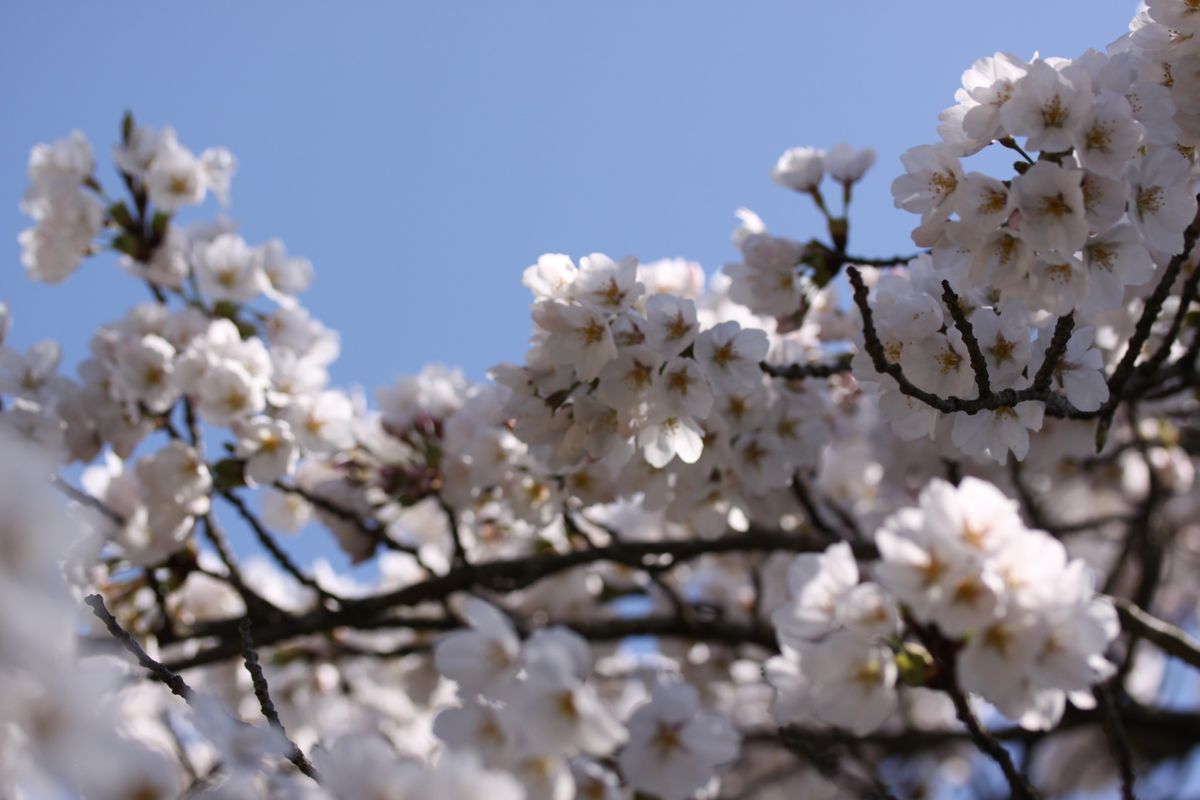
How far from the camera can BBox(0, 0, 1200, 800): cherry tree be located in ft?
4.59

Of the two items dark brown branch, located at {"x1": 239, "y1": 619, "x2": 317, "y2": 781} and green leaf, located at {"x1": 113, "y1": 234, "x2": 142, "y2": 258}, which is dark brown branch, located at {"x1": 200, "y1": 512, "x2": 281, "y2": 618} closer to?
green leaf, located at {"x1": 113, "y1": 234, "x2": 142, "y2": 258}

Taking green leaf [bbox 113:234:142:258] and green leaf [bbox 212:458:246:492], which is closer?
green leaf [bbox 212:458:246:492]

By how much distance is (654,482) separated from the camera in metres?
2.61

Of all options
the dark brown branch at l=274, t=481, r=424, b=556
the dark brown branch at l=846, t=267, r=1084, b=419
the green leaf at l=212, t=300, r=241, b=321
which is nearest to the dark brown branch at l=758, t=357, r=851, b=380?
the dark brown branch at l=846, t=267, r=1084, b=419

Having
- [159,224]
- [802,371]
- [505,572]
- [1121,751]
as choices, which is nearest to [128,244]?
[159,224]

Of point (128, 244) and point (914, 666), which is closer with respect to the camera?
point (914, 666)

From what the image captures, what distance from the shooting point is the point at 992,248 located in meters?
1.71

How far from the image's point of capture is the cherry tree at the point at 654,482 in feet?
4.59

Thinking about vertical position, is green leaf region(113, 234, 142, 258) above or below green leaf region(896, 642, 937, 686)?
above

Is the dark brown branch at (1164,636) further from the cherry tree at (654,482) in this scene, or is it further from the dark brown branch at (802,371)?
the dark brown branch at (802,371)

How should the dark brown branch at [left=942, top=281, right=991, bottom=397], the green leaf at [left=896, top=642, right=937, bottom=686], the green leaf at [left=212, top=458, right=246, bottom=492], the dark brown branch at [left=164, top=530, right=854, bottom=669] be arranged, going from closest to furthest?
the green leaf at [left=896, top=642, right=937, bottom=686]
the dark brown branch at [left=942, top=281, right=991, bottom=397]
the green leaf at [left=212, top=458, right=246, bottom=492]
the dark brown branch at [left=164, top=530, right=854, bottom=669]

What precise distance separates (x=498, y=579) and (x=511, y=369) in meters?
0.99

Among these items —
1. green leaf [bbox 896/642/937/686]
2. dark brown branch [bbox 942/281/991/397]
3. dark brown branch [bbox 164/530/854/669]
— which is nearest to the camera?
green leaf [bbox 896/642/937/686]

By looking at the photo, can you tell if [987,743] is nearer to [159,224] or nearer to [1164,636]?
[1164,636]
